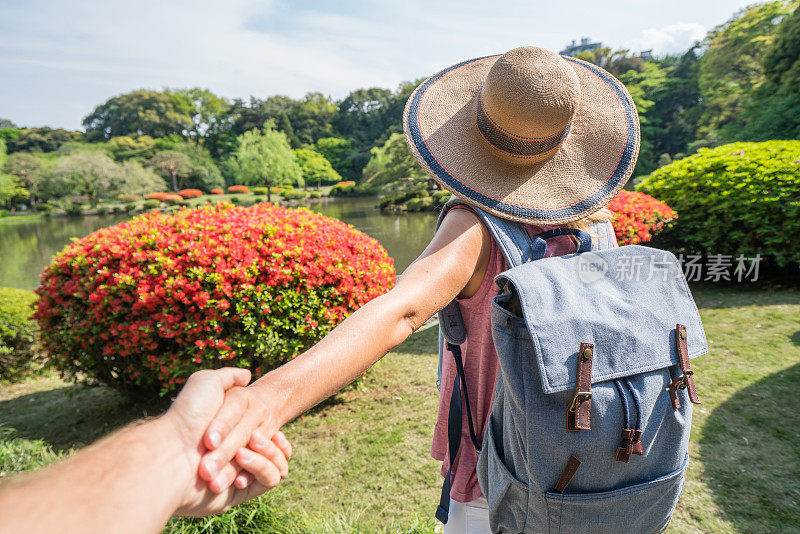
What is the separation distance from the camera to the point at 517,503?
983 mm

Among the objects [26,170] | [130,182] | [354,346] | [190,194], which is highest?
[354,346]

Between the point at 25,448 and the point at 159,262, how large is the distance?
1504mm

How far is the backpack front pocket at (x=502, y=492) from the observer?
970 millimetres

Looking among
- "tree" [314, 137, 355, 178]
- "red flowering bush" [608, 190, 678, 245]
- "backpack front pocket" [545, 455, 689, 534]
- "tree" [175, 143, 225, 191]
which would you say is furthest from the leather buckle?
"tree" [314, 137, 355, 178]

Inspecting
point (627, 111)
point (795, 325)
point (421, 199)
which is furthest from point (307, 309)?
point (421, 199)

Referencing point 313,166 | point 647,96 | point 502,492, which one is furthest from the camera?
point 313,166

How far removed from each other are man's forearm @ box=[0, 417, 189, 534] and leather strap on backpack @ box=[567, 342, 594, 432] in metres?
0.69

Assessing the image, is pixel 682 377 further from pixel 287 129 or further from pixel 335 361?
pixel 287 129

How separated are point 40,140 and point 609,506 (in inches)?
2154

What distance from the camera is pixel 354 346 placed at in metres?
0.79

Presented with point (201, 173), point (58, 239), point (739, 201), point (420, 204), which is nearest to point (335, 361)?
point (739, 201)

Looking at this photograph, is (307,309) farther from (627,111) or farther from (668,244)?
(668,244)

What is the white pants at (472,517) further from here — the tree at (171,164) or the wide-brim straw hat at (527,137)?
the tree at (171,164)

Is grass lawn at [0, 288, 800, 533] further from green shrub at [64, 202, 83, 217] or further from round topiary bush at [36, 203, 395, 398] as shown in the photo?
green shrub at [64, 202, 83, 217]
